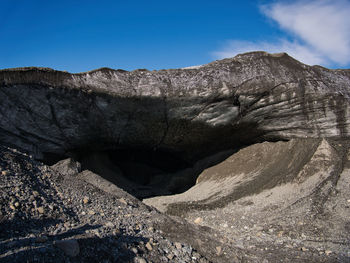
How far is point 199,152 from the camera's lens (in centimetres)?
861

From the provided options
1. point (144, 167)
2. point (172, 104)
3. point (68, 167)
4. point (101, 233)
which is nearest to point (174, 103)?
point (172, 104)

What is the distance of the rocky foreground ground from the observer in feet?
10.6

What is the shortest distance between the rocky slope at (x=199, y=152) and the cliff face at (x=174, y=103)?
2cm

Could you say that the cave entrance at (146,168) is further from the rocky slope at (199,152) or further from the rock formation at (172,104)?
the rock formation at (172,104)

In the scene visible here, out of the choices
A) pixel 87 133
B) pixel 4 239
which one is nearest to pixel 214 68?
pixel 87 133

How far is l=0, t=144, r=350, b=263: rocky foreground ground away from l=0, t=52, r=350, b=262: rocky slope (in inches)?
1.0

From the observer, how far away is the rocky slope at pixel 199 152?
443 centimetres

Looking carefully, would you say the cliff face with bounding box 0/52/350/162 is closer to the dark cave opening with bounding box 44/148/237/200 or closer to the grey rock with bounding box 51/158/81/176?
the grey rock with bounding box 51/158/81/176

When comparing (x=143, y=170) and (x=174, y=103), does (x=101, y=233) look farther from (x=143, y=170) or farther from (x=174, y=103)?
(x=143, y=170)

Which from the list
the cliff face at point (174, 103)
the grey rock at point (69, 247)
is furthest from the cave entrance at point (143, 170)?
the grey rock at point (69, 247)

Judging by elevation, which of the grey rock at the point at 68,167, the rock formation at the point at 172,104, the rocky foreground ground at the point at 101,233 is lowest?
the rocky foreground ground at the point at 101,233

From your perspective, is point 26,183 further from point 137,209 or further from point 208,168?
point 208,168

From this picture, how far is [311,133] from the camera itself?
23.9 ft

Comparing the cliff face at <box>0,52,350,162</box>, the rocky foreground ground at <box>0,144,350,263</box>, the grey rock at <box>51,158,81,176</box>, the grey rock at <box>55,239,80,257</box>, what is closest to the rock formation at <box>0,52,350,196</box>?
the cliff face at <box>0,52,350,162</box>
